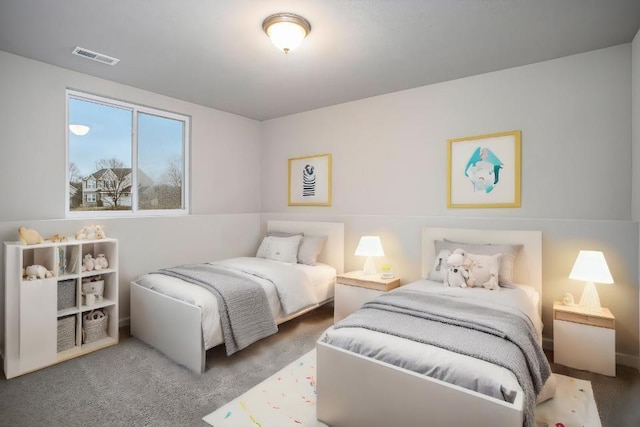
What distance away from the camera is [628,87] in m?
2.62

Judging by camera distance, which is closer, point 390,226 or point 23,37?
point 23,37

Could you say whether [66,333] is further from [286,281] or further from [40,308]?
[286,281]

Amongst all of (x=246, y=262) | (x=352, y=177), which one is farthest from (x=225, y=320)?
(x=352, y=177)

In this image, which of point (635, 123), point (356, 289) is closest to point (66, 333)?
point (356, 289)

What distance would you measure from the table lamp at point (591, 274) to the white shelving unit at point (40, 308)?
386 centimetres

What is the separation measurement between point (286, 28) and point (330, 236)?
8.02 ft

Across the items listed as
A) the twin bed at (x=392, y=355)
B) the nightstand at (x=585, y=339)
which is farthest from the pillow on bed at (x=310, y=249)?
the nightstand at (x=585, y=339)

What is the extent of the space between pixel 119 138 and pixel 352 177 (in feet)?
8.58

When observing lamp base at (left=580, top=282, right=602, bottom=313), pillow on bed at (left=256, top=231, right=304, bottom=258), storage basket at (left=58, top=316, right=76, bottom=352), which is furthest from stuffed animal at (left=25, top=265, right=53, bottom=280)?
lamp base at (left=580, top=282, right=602, bottom=313)

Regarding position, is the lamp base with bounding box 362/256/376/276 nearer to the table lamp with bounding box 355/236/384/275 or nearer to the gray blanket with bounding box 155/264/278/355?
the table lamp with bounding box 355/236/384/275

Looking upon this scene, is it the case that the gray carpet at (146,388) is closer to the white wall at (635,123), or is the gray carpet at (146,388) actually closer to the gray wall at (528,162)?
the gray wall at (528,162)

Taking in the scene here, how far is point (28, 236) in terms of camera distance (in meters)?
2.60

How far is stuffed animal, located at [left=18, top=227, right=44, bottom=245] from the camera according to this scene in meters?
2.59

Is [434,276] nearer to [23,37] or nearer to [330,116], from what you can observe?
[330,116]
